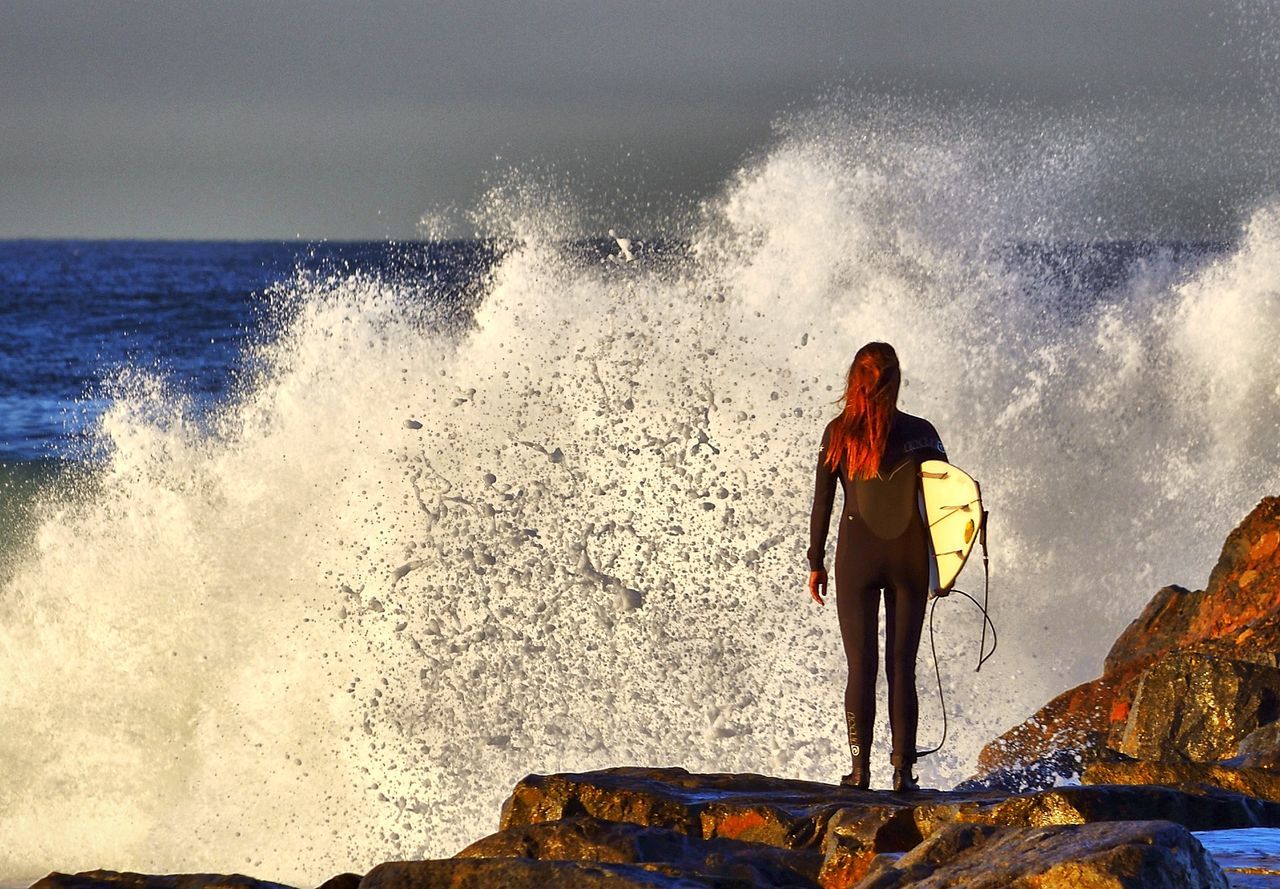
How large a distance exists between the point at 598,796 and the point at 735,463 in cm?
495

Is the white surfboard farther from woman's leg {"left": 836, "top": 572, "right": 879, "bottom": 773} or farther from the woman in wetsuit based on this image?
woman's leg {"left": 836, "top": 572, "right": 879, "bottom": 773}

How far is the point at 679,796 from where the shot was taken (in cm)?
538

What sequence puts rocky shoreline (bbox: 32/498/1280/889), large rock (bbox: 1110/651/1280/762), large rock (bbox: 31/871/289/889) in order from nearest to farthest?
rocky shoreline (bbox: 32/498/1280/889)
large rock (bbox: 31/871/289/889)
large rock (bbox: 1110/651/1280/762)

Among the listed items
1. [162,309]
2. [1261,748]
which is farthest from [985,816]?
[162,309]

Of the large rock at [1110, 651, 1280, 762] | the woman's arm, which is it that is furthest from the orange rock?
the woman's arm

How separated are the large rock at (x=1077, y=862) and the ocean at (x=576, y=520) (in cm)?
459

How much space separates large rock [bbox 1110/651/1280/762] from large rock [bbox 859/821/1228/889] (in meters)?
2.97

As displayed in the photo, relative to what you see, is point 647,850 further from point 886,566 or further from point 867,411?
point 867,411

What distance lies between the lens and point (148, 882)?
4.62 m

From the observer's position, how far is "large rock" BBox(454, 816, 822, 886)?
4.51 metres

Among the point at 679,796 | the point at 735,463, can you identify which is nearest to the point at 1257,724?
the point at 679,796

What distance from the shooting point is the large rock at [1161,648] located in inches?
281

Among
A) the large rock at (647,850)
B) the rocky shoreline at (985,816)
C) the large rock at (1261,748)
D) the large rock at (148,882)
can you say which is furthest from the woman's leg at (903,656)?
the large rock at (148,882)

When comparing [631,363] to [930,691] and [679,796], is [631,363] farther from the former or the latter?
[679,796]
